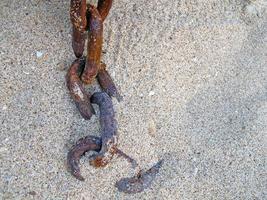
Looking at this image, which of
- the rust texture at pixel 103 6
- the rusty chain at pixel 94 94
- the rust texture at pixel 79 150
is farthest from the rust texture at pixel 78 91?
the rust texture at pixel 103 6

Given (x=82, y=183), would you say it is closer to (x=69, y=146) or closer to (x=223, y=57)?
(x=69, y=146)

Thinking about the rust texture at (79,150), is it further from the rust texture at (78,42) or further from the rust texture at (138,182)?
the rust texture at (78,42)

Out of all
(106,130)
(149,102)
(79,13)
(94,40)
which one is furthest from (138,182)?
(79,13)

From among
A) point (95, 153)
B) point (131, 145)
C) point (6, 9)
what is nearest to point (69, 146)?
point (95, 153)

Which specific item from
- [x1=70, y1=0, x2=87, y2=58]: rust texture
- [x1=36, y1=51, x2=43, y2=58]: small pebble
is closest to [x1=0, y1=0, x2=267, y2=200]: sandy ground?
[x1=36, y1=51, x2=43, y2=58]: small pebble

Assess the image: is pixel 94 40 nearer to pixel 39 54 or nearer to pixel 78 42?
pixel 78 42

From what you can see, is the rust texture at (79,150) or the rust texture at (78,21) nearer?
the rust texture at (78,21)
